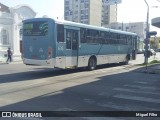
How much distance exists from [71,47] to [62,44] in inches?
43.2

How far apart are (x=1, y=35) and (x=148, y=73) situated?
71.9 feet

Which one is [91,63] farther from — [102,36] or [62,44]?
[62,44]

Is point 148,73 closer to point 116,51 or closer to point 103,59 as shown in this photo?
point 103,59

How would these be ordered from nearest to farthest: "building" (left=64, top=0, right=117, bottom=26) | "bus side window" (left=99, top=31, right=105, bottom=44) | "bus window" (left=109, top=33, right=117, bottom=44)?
"bus side window" (left=99, top=31, right=105, bottom=44) → "bus window" (left=109, top=33, right=117, bottom=44) → "building" (left=64, top=0, right=117, bottom=26)

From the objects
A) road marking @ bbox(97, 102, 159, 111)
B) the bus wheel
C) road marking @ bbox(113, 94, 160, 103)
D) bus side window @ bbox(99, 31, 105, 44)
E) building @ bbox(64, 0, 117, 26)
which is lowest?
road marking @ bbox(113, 94, 160, 103)

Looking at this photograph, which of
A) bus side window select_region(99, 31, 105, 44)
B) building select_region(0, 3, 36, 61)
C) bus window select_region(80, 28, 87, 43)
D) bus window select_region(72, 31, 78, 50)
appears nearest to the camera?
bus window select_region(72, 31, 78, 50)

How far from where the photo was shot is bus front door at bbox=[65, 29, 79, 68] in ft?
57.9

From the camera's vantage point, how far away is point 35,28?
1697 cm

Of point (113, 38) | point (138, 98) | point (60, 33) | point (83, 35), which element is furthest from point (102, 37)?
point (138, 98)

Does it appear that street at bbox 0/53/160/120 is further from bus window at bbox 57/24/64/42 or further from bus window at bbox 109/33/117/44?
bus window at bbox 109/33/117/44

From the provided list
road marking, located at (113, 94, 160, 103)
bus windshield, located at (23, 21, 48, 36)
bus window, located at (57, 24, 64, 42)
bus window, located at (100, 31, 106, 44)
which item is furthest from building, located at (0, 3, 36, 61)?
road marking, located at (113, 94, 160, 103)

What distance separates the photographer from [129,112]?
8422mm

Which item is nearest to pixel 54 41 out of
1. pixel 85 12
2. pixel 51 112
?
pixel 51 112

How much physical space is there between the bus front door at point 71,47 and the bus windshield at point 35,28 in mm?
1521
